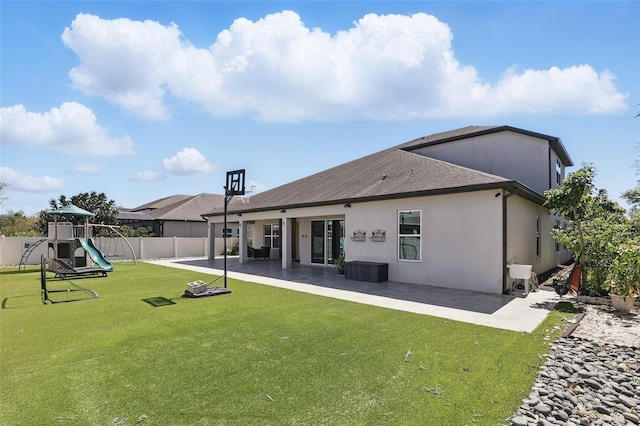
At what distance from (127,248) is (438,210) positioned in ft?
65.8

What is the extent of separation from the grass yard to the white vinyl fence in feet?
45.3

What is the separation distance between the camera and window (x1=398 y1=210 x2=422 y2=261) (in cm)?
1073

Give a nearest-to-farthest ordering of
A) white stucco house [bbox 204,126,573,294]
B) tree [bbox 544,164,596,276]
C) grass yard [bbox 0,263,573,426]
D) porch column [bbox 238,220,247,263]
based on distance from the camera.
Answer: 1. grass yard [bbox 0,263,573,426]
2. tree [bbox 544,164,596,276]
3. white stucco house [bbox 204,126,573,294]
4. porch column [bbox 238,220,247,263]

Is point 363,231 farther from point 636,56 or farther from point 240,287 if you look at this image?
point 636,56

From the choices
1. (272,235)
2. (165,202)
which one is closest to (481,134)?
(272,235)

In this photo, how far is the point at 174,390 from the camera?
3.59m

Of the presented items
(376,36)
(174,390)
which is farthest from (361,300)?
(376,36)

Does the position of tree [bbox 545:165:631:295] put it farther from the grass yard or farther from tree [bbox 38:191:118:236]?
tree [bbox 38:191:118:236]

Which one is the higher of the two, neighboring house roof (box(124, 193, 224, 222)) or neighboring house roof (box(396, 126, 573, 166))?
neighboring house roof (box(396, 126, 573, 166))

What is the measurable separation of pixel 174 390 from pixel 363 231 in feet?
30.4

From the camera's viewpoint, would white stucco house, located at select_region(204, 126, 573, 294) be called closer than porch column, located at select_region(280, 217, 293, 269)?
Yes

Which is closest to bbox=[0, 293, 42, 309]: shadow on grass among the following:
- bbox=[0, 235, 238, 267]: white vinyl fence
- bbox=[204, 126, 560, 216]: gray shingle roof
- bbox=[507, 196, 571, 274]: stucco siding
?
bbox=[204, 126, 560, 216]: gray shingle roof

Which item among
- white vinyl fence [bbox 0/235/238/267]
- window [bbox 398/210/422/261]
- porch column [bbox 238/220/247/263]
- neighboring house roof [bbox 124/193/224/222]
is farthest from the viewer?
neighboring house roof [bbox 124/193/224/222]

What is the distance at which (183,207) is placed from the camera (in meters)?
31.3
